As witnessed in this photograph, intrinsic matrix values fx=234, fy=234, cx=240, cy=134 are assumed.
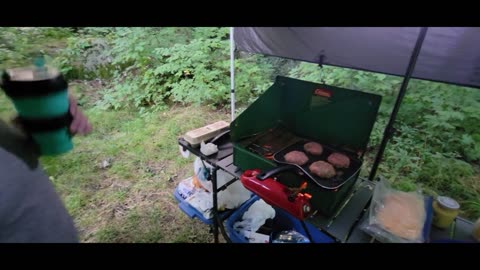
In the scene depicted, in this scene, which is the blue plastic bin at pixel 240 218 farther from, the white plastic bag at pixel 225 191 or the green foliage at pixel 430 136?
the green foliage at pixel 430 136

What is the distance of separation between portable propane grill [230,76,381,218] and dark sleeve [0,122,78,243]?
2.54 ft

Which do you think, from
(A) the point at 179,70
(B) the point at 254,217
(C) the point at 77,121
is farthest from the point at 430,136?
(A) the point at 179,70

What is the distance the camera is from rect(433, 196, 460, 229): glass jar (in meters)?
1.13

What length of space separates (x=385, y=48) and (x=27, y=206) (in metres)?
2.06

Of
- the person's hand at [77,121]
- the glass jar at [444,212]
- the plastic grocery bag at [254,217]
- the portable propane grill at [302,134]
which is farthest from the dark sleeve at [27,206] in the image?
the glass jar at [444,212]

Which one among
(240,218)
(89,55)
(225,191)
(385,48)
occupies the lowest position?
(240,218)

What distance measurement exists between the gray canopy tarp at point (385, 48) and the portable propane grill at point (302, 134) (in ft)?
1.71

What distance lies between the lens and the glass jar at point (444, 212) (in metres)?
1.13

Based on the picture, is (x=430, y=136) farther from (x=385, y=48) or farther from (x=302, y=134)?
(x=302, y=134)

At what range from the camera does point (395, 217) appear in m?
1.12

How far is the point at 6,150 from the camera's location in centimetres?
62

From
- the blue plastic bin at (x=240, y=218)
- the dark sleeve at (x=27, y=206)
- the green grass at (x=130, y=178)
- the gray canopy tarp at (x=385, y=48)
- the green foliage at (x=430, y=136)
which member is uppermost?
the gray canopy tarp at (x=385, y=48)
